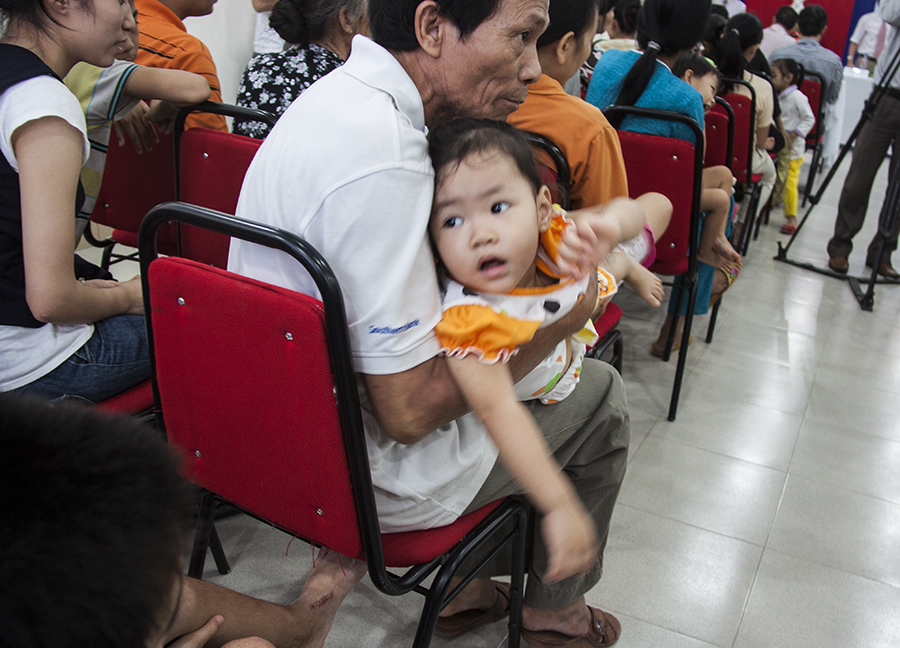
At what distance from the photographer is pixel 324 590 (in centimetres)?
106

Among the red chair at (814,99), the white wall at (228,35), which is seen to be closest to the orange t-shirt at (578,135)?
the white wall at (228,35)

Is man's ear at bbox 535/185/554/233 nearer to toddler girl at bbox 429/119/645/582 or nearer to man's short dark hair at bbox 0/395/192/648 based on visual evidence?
toddler girl at bbox 429/119/645/582

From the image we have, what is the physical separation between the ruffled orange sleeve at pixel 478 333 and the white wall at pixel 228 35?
3.39m

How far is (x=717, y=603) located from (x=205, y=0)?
2.16 meters

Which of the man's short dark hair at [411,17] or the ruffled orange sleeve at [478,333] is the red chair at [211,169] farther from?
the ruffled orange sleeve at [478,333]

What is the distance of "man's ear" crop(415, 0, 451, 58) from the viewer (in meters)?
1.00

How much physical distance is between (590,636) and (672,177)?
1303 millimetres

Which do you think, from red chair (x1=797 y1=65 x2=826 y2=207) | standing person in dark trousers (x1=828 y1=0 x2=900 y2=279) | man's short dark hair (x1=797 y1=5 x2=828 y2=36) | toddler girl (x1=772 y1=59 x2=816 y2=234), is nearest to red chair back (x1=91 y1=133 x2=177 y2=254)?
standing person in dark trousers (x1=828 y1=0 x2=900 y2=279)

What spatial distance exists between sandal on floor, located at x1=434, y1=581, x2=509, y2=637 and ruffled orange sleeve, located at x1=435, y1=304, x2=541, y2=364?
0.85m

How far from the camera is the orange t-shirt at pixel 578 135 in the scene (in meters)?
1.67

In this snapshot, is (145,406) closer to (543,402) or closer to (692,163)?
(543,402)

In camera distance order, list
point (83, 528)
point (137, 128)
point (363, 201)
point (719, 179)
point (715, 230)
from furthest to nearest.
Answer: point (719, 179), point (715, 230), point (137, 128), point (363, 201), point (83, 528)

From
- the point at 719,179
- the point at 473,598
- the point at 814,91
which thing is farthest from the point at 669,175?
the point at 814,91

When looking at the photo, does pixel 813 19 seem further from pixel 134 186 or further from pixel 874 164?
pixel 134 186
